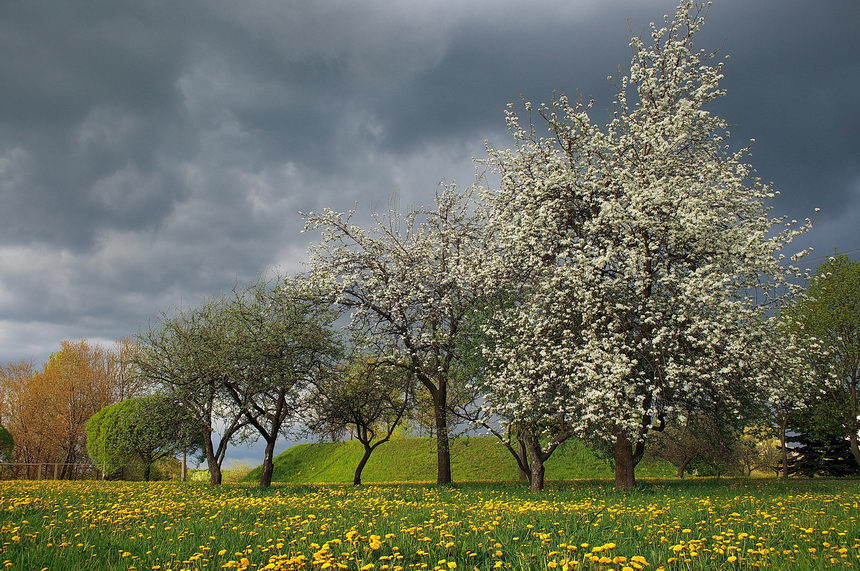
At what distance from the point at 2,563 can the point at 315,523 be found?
153 inches

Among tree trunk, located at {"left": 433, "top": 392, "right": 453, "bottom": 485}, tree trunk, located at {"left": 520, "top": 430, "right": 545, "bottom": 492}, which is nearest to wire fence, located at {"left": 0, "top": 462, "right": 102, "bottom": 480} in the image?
tree trunk, located at {"left": 433, "top": 392, "right": 453, "bottom": 485}

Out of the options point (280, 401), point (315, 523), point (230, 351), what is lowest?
point (315, 523)

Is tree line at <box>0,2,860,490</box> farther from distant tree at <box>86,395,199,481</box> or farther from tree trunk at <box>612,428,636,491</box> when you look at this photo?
distant tree at <box>86,395,199,481</box>

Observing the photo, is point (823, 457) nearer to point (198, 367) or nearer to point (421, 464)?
point (421, 464)

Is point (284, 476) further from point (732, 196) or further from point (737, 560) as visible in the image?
point (737, 560)

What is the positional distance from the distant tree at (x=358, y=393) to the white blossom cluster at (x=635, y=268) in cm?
754

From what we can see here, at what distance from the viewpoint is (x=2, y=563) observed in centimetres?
666

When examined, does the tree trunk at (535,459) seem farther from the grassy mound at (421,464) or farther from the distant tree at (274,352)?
the grassy mound at (421,464)

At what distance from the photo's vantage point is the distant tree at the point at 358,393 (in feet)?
88.6

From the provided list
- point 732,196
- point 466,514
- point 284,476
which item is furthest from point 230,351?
point 284,476

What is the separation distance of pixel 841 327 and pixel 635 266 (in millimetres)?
25169

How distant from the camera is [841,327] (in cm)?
3528

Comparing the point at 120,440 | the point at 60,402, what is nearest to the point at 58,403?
the point at 60,402

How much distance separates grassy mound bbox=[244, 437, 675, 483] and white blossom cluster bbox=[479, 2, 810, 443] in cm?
2238
